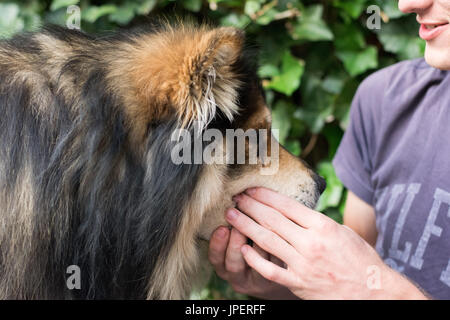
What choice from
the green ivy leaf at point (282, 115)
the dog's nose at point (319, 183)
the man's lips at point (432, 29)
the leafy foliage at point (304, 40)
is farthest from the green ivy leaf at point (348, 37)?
the dog's nose at point (319, 183)

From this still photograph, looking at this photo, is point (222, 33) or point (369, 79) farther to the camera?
point (369, 79)

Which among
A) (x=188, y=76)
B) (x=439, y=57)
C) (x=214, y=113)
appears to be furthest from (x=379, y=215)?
(x=188, y=76)

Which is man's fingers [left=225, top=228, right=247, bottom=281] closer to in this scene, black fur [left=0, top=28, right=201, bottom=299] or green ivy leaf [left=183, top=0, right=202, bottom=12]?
black fur [left=0, top=28, right=201, bottom=299]

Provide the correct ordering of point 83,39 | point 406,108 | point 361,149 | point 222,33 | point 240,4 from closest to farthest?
point 222,33 < point 83,39 < point 406,108 < point 361,149 < point 240,4

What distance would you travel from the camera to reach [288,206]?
1.38 meters

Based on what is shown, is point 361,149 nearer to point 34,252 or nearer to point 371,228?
point 371,228

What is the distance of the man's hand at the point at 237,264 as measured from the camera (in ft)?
4.84

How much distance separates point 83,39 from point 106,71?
17 centimetres

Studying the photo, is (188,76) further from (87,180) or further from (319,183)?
(319,183)

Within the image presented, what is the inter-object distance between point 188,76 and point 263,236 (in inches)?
18.4

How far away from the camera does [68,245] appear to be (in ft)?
4.19

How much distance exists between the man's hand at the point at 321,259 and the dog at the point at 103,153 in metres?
0.19

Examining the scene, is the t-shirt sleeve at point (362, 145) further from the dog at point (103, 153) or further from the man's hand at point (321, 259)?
the dog at point (103, 153)
